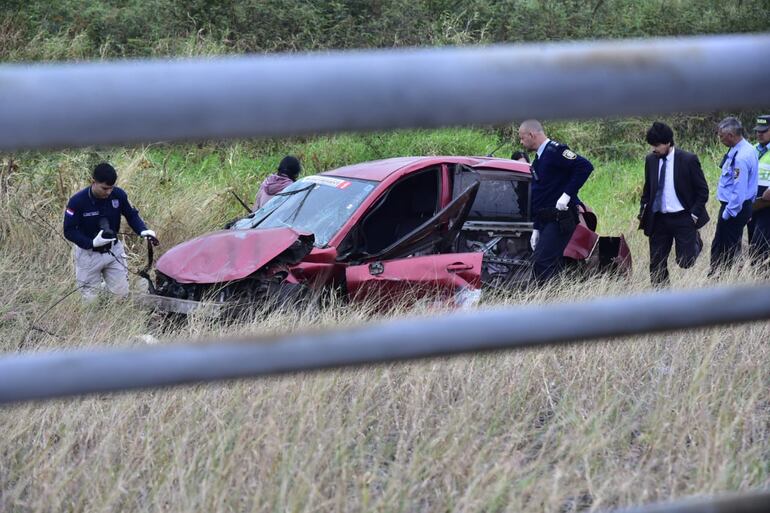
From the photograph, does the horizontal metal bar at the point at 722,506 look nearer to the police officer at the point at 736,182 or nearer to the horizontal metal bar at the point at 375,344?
the horizontal metal bar at the point at 375,344

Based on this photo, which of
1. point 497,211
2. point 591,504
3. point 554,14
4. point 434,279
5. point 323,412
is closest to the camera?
point 591,504

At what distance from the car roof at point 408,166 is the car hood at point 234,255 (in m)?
1.15

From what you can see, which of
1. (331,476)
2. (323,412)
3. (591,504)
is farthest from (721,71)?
(323,412)

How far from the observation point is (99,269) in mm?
8453

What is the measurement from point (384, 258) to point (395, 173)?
3.06 feet

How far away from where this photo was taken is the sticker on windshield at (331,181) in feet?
27.2

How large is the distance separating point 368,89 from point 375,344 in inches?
9.8

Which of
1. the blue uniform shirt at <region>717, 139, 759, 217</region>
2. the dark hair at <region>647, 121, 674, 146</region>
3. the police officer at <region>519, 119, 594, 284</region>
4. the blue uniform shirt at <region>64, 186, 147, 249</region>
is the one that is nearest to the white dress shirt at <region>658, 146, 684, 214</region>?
the dark hair at <region>647, 121, 674, 146</region>

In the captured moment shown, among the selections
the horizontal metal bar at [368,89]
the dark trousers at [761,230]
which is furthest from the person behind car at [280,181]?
the horizontal metal bar at [368,89]

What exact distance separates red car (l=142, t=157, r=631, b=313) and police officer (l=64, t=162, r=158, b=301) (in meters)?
0.89

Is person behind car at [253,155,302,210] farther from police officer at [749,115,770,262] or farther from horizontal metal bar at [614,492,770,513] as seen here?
horizontal metal bar at [614,492,770,513]

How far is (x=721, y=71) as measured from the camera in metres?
0.82

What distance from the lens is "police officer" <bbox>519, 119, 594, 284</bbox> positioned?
26.8 feet

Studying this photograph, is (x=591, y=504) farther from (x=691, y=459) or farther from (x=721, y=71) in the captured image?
(x=721, y=71)
